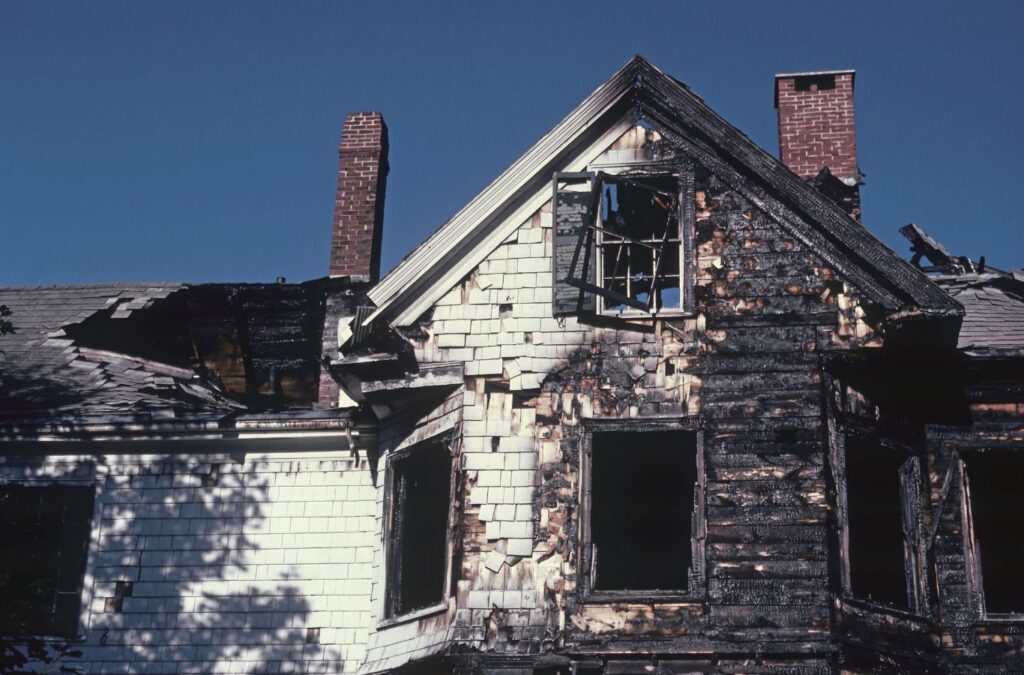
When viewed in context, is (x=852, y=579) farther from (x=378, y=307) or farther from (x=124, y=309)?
(x=124, y=309)

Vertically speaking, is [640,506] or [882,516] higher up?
[640,506]

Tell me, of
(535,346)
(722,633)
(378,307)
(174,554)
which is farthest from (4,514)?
(722,633)

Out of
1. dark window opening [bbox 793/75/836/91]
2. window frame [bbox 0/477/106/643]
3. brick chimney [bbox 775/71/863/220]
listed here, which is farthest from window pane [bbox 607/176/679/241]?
window frame [bbox 0/477/106/643]

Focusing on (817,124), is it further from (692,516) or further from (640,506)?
(692,516)

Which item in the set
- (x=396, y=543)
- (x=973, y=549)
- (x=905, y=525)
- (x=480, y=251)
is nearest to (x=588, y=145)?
(x=480, y=251)

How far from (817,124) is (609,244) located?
5048 mm

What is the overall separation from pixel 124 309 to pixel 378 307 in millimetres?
6404

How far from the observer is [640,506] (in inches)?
668

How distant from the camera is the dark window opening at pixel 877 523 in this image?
1597cm

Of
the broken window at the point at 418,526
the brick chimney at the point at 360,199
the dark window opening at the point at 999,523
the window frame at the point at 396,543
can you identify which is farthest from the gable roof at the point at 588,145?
the brick chimney at the point at 360,199

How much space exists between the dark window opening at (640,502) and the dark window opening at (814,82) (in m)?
6.14

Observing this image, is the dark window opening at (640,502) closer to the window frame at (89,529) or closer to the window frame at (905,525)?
the window frame at (905,525)

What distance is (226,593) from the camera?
55.7 feet

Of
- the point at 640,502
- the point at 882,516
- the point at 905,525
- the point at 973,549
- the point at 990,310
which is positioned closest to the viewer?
the point at 905,525
